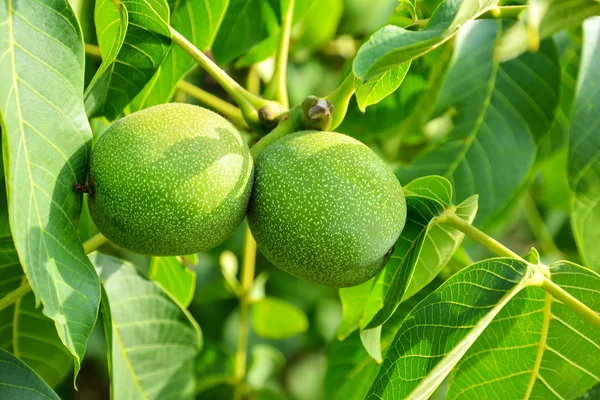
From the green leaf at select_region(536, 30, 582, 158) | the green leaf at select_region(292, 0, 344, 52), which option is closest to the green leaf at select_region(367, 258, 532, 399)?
the green leaf at select_region(536, 30, 582, 158)

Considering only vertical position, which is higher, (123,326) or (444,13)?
(444,13)

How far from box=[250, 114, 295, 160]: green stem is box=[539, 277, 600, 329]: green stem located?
54cm

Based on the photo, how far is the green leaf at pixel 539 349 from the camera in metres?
1.31

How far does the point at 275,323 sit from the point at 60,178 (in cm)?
137

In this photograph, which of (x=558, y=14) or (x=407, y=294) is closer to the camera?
(x=558, y=14)

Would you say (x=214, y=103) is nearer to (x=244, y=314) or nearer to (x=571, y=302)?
(x=244, y=314)

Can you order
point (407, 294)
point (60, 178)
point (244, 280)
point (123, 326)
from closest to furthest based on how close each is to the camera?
point (60, 178), point (407, 294), point (123, 326), point (244, 280)

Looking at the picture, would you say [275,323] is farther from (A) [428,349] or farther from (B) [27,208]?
(B) [27,208]

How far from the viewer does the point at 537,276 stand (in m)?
1.27

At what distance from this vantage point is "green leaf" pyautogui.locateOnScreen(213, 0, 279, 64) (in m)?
1.65

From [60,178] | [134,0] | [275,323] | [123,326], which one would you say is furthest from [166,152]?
[275,323]

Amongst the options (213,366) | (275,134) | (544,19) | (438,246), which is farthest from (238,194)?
(213,366)

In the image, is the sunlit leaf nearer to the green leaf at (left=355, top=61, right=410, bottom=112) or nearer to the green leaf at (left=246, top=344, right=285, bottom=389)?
the green leaf at (left=355, top=61, right=410, bottom=112)

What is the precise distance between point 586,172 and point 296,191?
0.76 m
